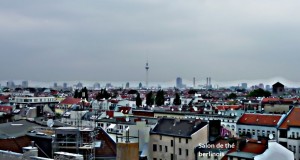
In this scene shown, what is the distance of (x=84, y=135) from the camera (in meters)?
23.7

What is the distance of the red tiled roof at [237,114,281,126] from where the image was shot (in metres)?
64.6

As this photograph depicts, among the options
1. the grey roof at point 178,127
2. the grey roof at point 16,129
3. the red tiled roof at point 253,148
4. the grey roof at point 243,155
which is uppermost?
the grey roof at point 16,129

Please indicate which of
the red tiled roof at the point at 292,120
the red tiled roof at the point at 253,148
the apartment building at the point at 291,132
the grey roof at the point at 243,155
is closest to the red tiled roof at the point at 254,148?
the red tiled roof at the point at 253,148

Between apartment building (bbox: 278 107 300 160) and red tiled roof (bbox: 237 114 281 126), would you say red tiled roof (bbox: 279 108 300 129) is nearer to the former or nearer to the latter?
apartment building (bbox: 278 107 300 160)

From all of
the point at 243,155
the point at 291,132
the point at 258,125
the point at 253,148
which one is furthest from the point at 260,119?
the point at 243,155

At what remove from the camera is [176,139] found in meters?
54.1

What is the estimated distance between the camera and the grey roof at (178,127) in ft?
175

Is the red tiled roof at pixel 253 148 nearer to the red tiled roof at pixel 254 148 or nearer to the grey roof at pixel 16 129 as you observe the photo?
the red tiled roof at pixel 254 148

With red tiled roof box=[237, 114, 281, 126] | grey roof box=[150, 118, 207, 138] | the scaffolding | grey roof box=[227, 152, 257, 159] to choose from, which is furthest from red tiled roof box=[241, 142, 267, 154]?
the scaffolding

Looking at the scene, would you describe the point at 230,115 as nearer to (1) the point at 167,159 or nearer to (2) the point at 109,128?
(2) the point at 109,128

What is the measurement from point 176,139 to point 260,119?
18393mm

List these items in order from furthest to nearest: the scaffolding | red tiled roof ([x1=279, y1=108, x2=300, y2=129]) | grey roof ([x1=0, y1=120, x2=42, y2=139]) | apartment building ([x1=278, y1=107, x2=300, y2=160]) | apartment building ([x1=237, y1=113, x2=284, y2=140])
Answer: apartment building ([x1=237, y1=113, x2=284, y2=140]) < red tiled roof ([x1=279, y1=108, x2=300, y2=129]) < apartment building ([x1=278, y1=107, x2=300, y2=160]) < grey roof ([x1=0, y1=120, x2=42, y2=139]) < the scaffolding

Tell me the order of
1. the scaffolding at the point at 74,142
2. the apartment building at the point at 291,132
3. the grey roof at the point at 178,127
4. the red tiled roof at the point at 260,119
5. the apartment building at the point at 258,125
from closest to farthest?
the scaffolding at the point at 74,142 < the grey roof at the point at 178,127 < the apartment building at the point at 291,132 < the apartment building at the point at 258,125 < the red tiled roof at the point at 260,119

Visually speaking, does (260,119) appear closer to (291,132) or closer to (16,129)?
(291,132)
